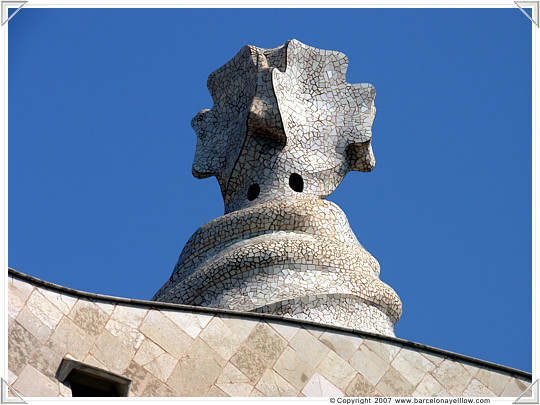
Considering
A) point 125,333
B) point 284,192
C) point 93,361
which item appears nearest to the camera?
point 93,361

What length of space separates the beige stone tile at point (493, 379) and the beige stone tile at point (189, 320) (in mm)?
2630

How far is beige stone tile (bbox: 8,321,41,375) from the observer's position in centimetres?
1120

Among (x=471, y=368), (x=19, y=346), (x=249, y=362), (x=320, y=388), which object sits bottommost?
(x=19, y=346)

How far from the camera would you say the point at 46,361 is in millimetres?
11406

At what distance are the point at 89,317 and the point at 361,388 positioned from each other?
8.29 ft

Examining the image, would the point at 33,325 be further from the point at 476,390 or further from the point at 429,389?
the point at 476,390

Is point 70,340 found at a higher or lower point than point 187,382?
lower

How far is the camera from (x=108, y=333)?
11.9 meters

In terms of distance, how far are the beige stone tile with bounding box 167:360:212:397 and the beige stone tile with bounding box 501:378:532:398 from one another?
2897mm

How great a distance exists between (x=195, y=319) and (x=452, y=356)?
97.1 inches

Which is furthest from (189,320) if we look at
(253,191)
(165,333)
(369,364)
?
(253,191)

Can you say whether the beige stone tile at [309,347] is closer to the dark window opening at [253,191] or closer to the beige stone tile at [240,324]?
the beige stone tile at [240,324]
